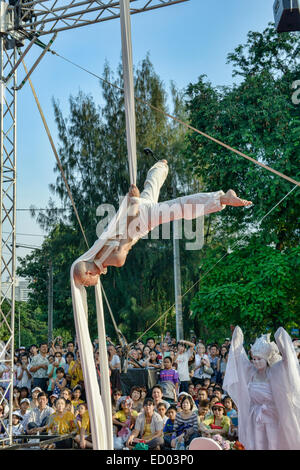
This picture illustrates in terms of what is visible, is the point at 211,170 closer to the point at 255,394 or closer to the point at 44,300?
the point at 255,394

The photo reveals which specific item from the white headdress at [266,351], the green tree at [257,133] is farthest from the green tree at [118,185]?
the white headdress at [266,351]

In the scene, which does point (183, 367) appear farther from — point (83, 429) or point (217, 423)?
point (217, 423)

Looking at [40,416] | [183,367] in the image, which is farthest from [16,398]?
[183,367]

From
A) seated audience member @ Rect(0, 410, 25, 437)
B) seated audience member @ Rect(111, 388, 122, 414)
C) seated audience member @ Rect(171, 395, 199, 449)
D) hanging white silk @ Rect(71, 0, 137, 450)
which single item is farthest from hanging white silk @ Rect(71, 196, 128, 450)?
seated audience member @ Rect(0, 410, 25, 437)

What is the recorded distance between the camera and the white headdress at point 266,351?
4.31 m

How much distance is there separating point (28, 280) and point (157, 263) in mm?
9413

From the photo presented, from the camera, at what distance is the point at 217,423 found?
5.33 meters

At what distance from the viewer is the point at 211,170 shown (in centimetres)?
1107

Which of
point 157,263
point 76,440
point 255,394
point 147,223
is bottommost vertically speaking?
point 76,440

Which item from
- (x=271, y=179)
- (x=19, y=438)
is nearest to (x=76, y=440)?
(x=19, y=438)

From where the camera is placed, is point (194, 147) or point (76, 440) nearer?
point (76, 440)

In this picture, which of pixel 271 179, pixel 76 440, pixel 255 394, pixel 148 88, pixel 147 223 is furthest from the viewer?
pixel 148 88

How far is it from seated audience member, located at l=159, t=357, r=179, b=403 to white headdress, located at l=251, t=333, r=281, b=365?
8.81ft

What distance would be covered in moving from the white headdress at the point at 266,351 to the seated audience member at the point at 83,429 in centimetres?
245
